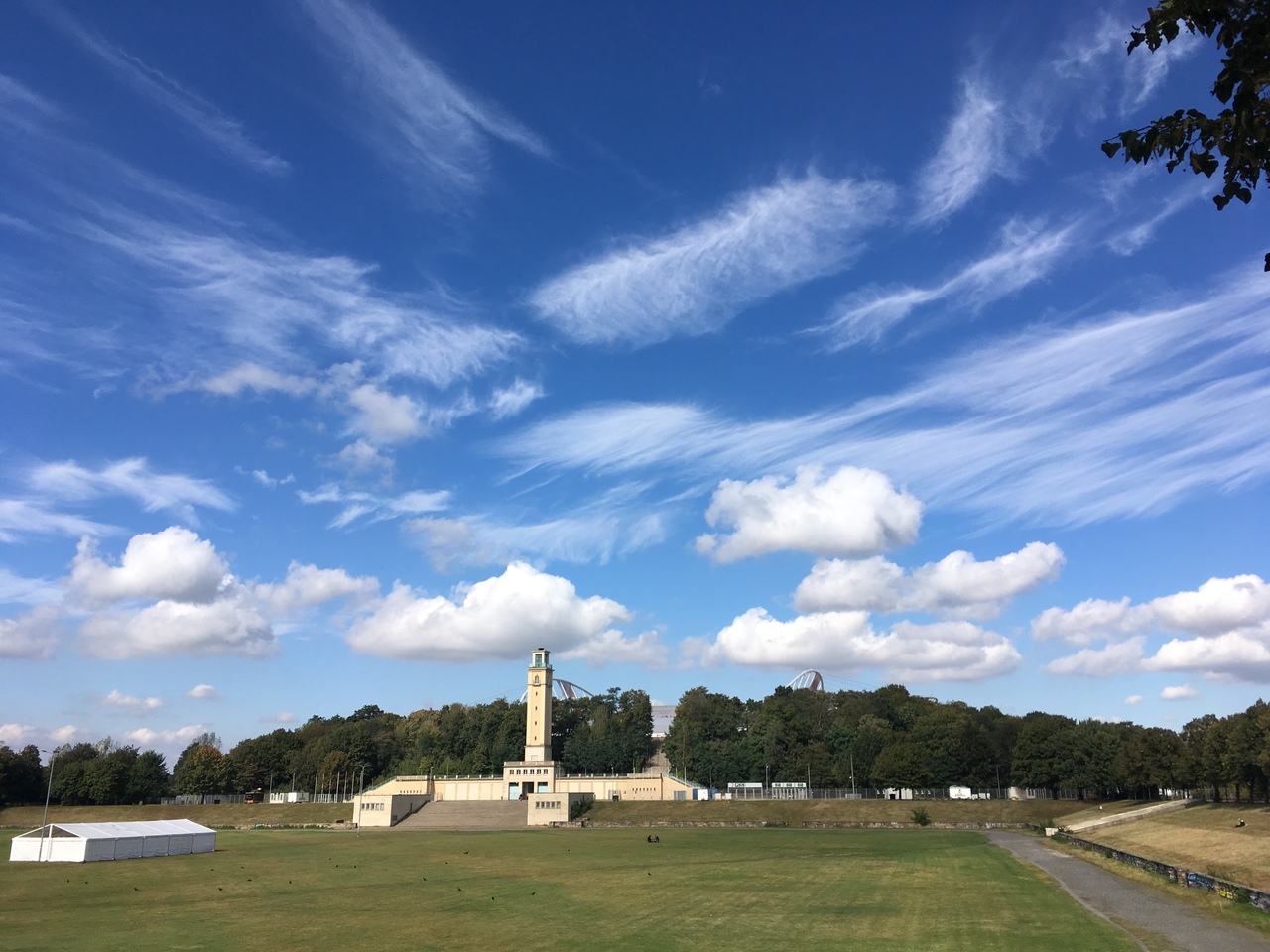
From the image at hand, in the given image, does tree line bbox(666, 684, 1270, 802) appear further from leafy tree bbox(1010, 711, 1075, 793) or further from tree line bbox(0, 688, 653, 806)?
tree line bbox(0, 688, 653, 806)

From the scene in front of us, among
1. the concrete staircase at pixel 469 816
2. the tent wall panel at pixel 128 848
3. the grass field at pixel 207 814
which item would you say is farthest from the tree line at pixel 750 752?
the tent wall panel at pixel 128 848

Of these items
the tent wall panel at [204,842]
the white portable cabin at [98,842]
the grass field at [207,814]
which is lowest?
the grass field at [207,814]

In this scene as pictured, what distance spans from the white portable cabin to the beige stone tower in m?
72.4

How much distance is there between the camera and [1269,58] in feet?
26.1

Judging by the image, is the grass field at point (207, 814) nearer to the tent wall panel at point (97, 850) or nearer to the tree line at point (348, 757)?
the tree line at point (348, 757)

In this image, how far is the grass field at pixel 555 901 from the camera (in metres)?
24.1

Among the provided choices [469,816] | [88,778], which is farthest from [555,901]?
[88,778]

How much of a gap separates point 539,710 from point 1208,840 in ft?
300

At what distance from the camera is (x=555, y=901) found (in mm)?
31906

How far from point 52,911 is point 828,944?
25.8 metres

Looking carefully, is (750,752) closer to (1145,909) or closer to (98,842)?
(98,842)

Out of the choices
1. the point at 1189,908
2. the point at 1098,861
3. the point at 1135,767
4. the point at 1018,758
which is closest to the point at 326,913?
the point at 1189,908

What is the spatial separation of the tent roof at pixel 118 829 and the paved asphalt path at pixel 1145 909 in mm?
50911

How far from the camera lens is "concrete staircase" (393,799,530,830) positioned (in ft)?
303
